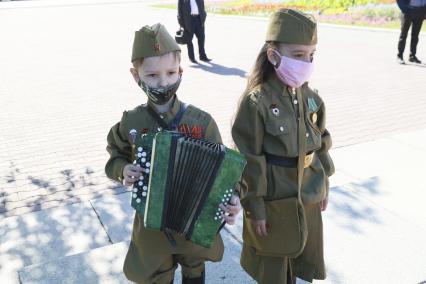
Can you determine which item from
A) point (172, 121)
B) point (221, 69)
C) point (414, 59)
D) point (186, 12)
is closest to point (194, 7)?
point (186, 12)

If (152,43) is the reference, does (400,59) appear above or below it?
below

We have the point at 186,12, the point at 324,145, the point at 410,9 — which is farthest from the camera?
the point at 186,12

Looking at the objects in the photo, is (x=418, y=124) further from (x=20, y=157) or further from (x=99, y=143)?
(x=20, y=157)

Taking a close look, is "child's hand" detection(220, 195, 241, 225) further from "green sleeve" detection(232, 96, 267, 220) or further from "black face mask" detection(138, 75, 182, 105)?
"black face mask" detection(138, 75, 182, 105)

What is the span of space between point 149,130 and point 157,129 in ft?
0.14

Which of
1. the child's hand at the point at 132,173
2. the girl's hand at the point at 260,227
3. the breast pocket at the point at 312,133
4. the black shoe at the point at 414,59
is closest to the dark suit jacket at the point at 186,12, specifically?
the black shoe at the point at 414,59

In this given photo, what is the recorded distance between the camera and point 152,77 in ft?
7.72

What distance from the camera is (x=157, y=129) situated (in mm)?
2410

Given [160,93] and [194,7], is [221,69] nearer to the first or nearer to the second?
[194,7]

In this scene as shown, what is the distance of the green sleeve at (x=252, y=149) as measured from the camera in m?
2.54

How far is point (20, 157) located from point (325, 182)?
4.20m

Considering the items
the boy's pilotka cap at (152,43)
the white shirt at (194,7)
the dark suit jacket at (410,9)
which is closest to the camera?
the boy's pilotka cap at (152,43)

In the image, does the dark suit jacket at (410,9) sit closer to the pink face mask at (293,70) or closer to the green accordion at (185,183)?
the pink face mask at (293,70)

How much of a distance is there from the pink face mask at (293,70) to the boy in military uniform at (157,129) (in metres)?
0.45
